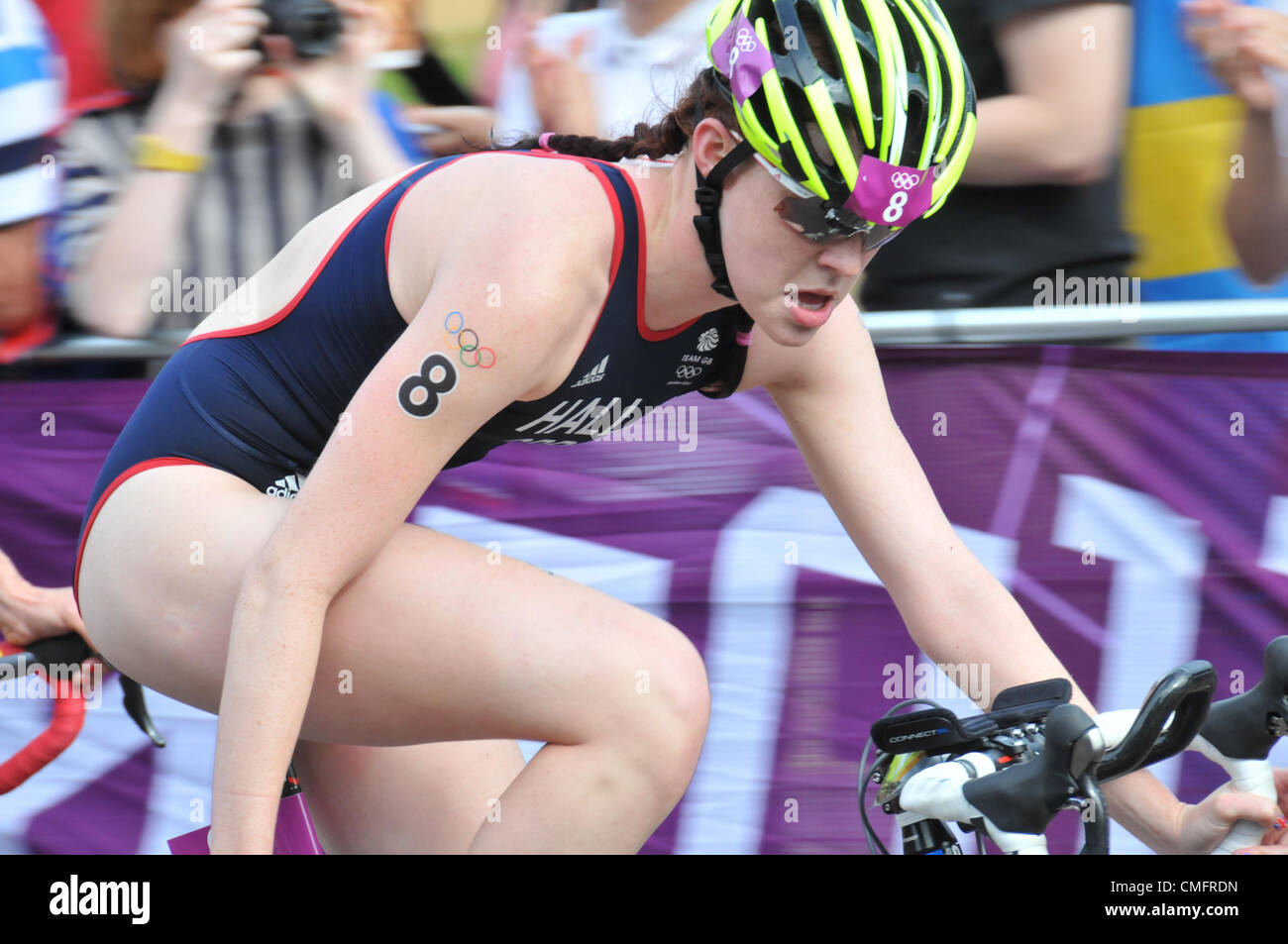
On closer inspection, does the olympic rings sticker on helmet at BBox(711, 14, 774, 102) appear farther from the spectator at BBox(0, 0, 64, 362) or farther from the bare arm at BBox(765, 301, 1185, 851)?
the spectator at BBox(0, 0, 64, 362)

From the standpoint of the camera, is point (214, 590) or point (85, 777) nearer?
point (214, 590)

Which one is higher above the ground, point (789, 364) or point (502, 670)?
point (789, 364)

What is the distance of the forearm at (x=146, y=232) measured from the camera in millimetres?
3818

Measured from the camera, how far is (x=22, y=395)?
12.6 feet

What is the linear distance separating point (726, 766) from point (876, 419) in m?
1.41

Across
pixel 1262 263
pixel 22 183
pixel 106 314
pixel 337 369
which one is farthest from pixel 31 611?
pixel 1262 263

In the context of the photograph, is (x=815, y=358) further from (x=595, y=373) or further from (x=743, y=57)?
(x=743, y=57)

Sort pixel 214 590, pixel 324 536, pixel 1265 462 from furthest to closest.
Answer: pixel 1265 462 → pixel 214 590 → pixel 324 536

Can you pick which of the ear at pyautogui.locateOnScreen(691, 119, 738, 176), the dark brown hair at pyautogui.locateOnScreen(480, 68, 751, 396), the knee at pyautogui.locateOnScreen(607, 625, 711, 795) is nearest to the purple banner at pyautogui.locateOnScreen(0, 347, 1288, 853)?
the dark brown hair at pyautogui.locateOnScreen(480, 68, 751, 396)

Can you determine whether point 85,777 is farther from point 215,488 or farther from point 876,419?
point 876,419

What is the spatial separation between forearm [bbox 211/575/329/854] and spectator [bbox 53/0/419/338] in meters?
2.01

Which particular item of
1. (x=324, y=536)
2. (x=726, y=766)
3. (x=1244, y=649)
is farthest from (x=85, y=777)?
(x=1244, y=649)

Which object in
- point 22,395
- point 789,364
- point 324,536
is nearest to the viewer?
point 324,536
